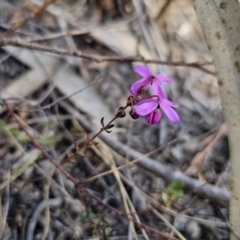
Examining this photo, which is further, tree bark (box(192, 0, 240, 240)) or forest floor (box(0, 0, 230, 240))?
forest floor (box(0, 0, 230, 240))

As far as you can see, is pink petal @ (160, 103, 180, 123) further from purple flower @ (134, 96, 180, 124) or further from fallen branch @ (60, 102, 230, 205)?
fallen branch @ (60, 102, 230, 205)

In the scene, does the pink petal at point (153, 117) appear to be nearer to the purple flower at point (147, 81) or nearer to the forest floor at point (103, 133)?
the purple flower at point (147, 81)

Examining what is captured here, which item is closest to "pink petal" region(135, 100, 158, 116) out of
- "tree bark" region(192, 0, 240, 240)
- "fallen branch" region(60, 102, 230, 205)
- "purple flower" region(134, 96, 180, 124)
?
"purple flower" region(134, 96, 180, 124)

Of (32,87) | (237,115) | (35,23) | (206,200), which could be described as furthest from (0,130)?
(237,115)

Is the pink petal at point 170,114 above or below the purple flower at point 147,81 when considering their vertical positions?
below

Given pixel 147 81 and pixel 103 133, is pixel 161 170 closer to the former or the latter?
pixel 103 133

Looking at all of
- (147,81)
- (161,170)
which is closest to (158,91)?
(147,81)

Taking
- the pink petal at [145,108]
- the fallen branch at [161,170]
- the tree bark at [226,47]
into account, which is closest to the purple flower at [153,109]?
the pink petal at [145,108]

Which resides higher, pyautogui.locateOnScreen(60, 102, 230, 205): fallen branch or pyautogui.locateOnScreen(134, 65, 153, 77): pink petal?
pyautogui.locateOnScreen(134, 65, 153, 77): pink petal

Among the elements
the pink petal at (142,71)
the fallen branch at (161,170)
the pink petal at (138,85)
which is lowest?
the fallen branch at (161,170)
